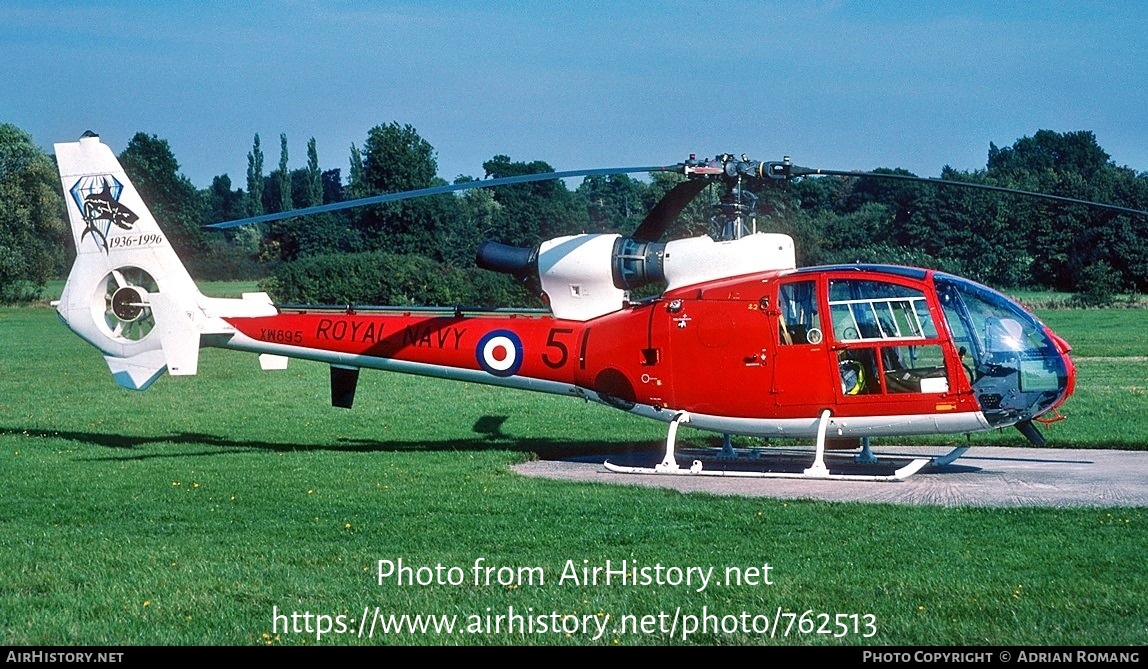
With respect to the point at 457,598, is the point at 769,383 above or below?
above

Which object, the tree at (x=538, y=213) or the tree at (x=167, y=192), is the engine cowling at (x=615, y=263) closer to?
the tree at (x=538, y=213)

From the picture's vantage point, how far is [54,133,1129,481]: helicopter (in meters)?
13.0

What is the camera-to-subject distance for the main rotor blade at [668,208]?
13602 mm

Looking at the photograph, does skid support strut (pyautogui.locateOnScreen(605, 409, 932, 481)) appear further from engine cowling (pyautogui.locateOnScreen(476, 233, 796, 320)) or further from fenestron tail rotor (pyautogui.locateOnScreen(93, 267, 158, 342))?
fenestron tail rotor (pyautogui.locateOnScreen(93, 267, 158, 342))

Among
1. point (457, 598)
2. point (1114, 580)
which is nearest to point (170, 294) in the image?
point (457, 598)

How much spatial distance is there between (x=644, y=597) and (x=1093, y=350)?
2614 cm

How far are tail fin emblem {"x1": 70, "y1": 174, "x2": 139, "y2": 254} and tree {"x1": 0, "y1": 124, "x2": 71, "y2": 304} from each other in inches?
1670

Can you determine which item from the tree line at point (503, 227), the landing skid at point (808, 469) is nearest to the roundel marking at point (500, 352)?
the landing skid at point (808, 469)

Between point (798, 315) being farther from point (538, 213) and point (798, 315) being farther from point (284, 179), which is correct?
point (284, 179)

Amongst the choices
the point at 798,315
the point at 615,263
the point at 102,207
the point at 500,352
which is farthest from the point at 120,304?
the point at 798,315

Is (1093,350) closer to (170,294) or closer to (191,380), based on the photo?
(191,380)

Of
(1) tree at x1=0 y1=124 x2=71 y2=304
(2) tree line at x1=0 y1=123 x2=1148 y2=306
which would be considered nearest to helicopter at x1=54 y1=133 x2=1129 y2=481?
(2) tree line at x1=0 y1=123 x2=1148 y2=306

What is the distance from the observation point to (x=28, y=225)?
5581cm
